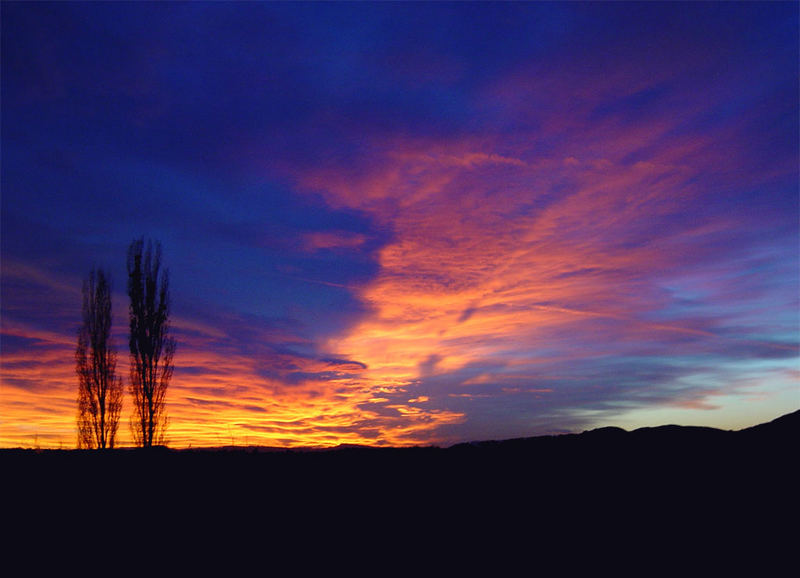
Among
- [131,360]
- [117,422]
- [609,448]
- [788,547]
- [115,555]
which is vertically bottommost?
[788,547]

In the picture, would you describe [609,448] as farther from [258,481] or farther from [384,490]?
[258,481]

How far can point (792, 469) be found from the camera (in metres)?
7.06

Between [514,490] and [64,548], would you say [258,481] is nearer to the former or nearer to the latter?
[64,548]

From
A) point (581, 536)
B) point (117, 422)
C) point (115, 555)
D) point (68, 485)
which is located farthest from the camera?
point (117, 422)

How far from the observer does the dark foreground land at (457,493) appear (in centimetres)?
651

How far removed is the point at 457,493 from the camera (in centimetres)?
741

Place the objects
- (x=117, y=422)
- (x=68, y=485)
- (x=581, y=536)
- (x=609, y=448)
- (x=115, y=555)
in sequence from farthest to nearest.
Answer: (x=117, y=422) → (x=609, y=448) → (x=68, y=485) → (x=581, y=536) → (x=115, y=555)

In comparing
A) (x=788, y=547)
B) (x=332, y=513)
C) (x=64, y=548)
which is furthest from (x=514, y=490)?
(x=64, y=548)

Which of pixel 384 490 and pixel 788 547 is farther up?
pixel 384 490

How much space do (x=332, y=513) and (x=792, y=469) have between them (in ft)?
19.8

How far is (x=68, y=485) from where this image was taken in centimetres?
712

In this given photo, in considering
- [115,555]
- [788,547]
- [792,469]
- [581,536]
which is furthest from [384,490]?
[792,469]

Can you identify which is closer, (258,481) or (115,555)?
(115,555)

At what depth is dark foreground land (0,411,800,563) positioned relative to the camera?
6.51 metres
